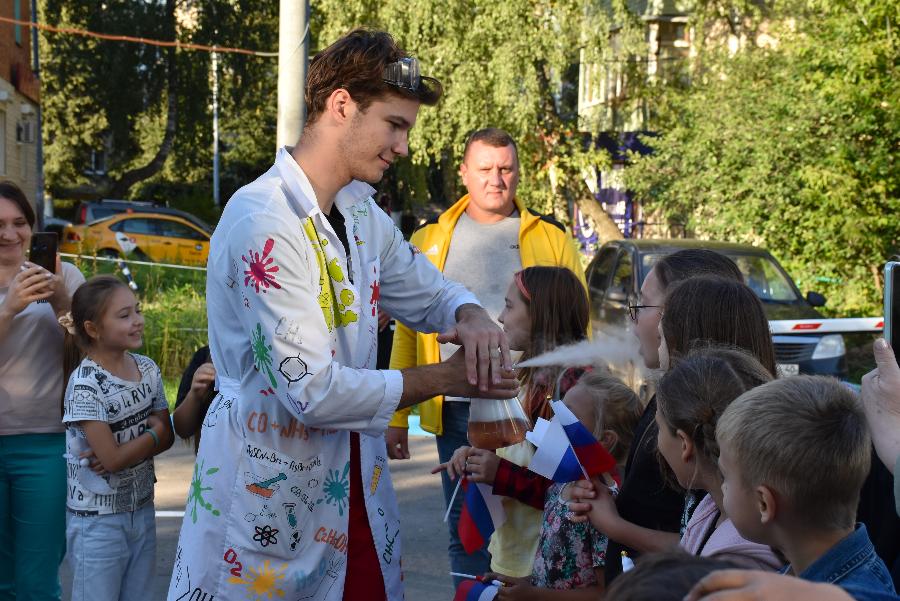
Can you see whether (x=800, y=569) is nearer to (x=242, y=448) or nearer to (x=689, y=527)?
(x=689, y=527)

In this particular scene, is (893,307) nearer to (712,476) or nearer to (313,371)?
(712,476)

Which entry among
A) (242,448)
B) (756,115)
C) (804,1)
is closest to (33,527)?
(242,448)

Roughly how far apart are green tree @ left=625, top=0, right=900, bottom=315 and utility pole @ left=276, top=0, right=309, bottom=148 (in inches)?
324

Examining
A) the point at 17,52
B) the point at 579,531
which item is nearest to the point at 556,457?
the point at 579,531

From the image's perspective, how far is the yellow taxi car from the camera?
26.5 m

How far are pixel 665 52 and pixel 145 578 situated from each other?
2652 centimetres

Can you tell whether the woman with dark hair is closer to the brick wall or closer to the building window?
the brick wall

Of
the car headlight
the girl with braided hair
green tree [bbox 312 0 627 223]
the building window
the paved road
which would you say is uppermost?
the building window

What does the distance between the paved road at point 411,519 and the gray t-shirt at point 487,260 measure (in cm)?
180

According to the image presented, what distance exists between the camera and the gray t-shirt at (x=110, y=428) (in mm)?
4297

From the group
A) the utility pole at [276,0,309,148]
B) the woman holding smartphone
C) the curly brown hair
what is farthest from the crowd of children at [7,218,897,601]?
the utility pole at [276,0,309,148]

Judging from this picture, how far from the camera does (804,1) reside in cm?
1905

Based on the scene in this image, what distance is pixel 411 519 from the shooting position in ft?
24.2

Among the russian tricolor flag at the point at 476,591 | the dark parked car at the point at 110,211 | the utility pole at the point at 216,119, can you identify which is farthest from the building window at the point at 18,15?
the russian tricolor flag at the point at 476,591
